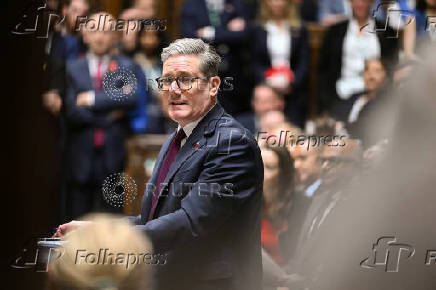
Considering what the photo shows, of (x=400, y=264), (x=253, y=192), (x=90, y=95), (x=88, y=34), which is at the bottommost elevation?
(x=400, y=264)

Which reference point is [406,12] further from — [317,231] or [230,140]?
[230,140]

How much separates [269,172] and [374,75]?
985mm

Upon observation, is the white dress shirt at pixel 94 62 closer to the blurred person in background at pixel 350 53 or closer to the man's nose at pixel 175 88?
the man's nose at pixel 175 88

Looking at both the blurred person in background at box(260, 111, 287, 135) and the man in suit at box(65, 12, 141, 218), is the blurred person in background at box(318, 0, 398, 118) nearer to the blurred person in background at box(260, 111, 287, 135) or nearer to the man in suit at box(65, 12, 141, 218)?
the blurred person in background at box(260, 111, 287, 135)

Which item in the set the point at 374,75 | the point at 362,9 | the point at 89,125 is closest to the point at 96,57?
the point at 89,125

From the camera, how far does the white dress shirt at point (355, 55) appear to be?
427cm

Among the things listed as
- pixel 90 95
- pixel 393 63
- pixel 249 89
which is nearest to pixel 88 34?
pixel 90 95

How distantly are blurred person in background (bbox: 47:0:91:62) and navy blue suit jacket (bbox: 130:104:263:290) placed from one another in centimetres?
90

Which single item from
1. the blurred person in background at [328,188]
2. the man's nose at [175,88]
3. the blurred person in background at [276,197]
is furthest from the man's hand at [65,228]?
the blurred person in background at [328,188]

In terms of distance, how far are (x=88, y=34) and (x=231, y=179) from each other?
Answer: 3.70 feet

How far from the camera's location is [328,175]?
3834 mm

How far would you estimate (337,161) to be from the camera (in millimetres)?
3879

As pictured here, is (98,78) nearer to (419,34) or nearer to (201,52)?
(201,52)

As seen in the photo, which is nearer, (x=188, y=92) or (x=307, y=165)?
(x=188, y=92)
